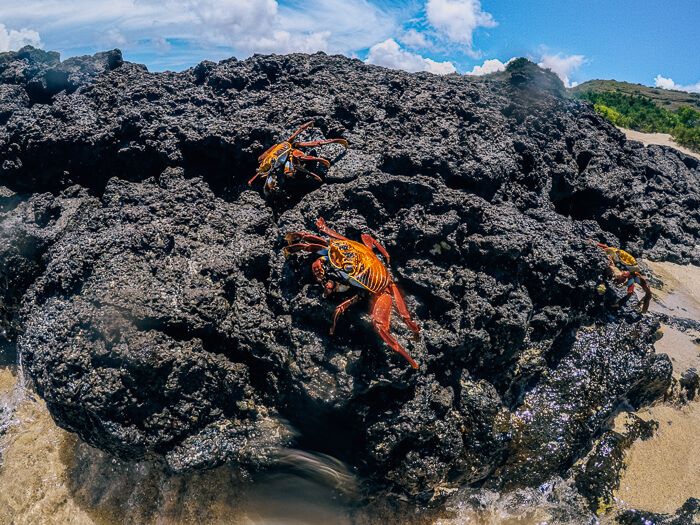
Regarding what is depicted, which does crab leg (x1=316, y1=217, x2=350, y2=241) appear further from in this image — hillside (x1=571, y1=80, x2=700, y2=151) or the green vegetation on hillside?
the green vegetation on hillside

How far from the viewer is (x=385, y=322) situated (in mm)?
2963

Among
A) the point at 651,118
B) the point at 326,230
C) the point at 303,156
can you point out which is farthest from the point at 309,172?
the point at 651,118

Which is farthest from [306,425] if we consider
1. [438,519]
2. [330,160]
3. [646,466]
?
[646,466]

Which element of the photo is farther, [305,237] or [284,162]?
[284,162]

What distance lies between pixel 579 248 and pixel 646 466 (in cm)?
196

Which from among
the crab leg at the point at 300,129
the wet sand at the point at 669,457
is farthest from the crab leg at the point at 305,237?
Answer: the wet sand at the point at 669,457

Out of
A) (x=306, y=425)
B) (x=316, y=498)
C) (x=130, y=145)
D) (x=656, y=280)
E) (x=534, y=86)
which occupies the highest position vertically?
(x=534, y=86)

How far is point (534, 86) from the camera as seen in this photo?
17.6 ft

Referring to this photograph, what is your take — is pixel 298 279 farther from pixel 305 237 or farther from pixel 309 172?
pixel 309 172

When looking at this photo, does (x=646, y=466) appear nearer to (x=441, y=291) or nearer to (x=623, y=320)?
(x=623, y=320)

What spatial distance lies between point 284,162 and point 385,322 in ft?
5.52

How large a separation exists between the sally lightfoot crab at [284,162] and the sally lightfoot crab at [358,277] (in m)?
0.82

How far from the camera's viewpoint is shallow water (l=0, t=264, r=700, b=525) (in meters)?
3.44

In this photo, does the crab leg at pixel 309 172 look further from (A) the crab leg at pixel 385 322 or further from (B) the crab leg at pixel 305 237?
(A) the crab leg at pixel 385 322
